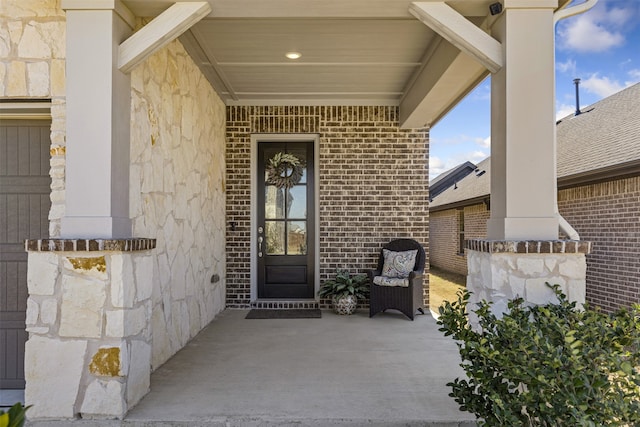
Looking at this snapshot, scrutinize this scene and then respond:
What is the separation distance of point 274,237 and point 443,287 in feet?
15.9

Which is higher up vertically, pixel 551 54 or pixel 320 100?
pixel 320 100

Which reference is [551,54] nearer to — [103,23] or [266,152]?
[103,23]

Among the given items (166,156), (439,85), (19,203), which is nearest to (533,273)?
(439,85)

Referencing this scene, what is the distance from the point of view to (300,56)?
4484mm

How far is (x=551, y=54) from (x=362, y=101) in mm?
3497

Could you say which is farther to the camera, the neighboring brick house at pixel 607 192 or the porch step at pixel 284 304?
the porch step at pixel 284 304

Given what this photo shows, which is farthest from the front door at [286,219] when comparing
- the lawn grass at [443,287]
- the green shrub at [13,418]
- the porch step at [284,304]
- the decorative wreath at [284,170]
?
the green shrub at [13,418]

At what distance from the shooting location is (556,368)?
171 cm

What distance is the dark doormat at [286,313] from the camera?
547cm

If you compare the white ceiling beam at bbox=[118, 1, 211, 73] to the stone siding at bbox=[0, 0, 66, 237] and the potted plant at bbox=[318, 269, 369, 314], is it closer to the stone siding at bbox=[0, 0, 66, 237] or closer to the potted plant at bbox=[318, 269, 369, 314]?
the stone siding at bbox=[0, 0, 66, 237]

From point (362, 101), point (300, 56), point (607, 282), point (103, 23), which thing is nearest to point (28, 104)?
point (103, 23)

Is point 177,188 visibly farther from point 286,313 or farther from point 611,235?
point 611,235

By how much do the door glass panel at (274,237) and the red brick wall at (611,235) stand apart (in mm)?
4454

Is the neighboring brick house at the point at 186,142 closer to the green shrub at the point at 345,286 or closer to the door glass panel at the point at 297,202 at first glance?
the green shrub at the point at 345,286
